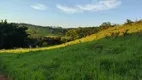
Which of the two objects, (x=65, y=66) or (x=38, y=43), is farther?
(x=38, y=43)

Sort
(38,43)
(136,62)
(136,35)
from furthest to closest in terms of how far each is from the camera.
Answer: (38,43) → (136,35) → (136,62)

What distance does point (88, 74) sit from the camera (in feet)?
37.7

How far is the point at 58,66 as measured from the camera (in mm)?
15133

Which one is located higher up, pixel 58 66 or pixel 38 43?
pixel 58 66

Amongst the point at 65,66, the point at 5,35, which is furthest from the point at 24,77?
the point at 5,35

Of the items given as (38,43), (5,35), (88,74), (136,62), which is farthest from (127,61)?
(38,43)

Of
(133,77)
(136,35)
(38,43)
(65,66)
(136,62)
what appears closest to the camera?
(133,77)

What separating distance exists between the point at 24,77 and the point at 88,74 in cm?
346

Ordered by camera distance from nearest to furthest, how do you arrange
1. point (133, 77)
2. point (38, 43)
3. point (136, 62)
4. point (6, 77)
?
point (133, 77) → point (136, 62) → point (6, 77) → point (38, 43)

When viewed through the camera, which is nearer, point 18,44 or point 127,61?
point 127,61

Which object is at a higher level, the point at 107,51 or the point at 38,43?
the point at 107,51

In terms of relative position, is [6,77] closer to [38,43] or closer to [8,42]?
[8,42]

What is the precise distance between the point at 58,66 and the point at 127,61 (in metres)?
3.72

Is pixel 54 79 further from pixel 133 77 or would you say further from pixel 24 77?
pixel 133 77
